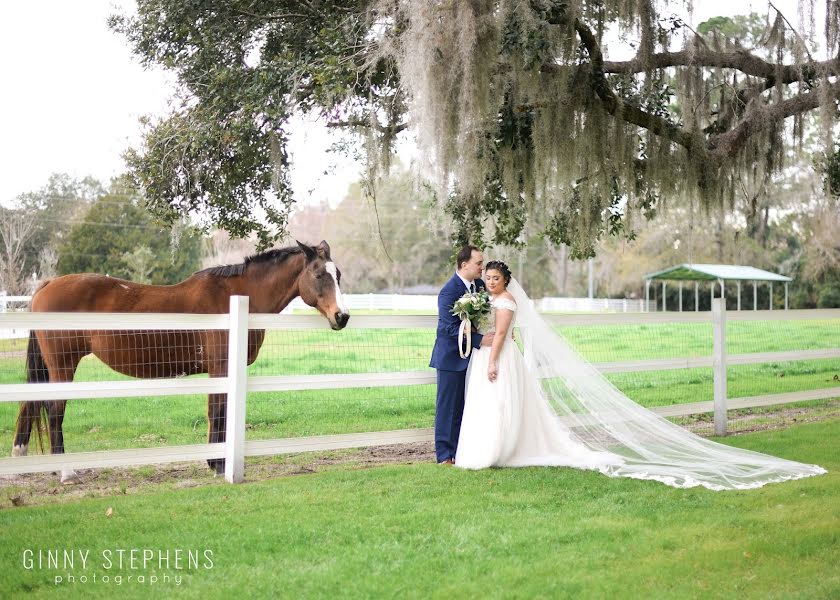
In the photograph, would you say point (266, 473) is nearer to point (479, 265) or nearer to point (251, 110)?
point (479, 265)

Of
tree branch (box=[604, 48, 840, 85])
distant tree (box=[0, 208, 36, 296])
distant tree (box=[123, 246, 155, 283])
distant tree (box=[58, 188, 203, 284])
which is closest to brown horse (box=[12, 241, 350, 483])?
tree branch (box=[604, 48, 840, 85])

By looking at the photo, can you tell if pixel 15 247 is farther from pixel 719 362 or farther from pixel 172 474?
pixel 719 362

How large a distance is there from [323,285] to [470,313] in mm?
1186

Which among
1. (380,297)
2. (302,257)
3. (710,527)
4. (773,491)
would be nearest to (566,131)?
(302,257)

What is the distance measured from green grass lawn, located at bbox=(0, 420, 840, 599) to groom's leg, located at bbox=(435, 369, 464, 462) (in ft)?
1.79

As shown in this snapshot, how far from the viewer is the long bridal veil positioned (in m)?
6.03

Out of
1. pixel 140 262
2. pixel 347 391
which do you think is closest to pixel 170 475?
pixel 347 391

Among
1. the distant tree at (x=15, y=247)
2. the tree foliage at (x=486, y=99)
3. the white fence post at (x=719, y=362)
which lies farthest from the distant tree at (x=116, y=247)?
the white fence post at (x=719, y=362)

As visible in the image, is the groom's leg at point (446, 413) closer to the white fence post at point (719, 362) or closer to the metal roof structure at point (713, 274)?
the white fence post at point (719, 362)

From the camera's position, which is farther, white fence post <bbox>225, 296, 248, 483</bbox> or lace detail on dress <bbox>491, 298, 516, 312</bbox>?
lace detail on dress <bbox>491, 298, 516, 312</bbox>

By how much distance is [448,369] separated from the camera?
636 centimetres

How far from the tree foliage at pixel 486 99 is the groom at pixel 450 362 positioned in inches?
36.9

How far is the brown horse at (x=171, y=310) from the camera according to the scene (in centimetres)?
620

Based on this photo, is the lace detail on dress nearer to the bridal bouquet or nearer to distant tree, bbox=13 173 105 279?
the bridal bouquet
